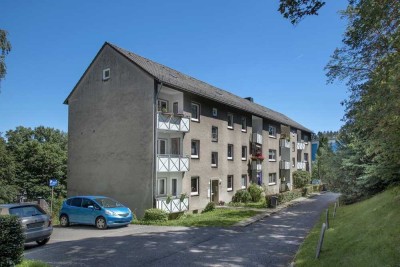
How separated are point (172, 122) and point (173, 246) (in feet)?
39.1

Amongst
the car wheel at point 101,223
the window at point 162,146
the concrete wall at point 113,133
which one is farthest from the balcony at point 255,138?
the car wheel at point 101,223

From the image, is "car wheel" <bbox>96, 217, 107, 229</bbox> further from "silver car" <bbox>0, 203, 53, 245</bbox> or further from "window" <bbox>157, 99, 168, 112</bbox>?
"window" <bbox>157, 99, 168, 112</bbox>

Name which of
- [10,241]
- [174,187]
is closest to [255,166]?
[174,187]

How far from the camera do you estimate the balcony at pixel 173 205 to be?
71.1 ft

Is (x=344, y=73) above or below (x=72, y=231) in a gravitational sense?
above

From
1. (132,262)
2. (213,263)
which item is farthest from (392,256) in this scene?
(132,262)

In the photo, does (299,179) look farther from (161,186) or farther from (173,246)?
(173,246)

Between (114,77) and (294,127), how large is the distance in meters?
31.3

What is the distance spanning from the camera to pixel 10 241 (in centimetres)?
846

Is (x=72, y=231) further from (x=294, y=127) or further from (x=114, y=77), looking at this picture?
(x=294, y=127)

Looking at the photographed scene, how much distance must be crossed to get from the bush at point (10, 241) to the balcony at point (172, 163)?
43.8 ft

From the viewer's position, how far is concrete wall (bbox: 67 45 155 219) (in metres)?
22.6

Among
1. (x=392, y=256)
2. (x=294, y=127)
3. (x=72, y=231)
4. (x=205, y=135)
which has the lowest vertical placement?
(x=72, y=231)

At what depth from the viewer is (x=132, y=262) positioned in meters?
10.2
